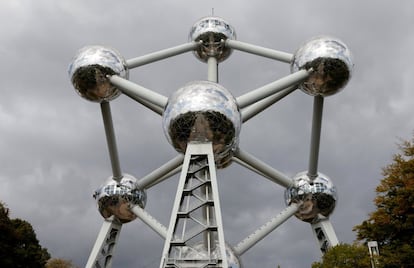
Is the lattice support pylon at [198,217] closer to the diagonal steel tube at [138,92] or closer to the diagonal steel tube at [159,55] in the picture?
the diagonal steel tube at [138,92]

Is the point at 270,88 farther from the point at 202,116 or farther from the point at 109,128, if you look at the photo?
the point at 109,128

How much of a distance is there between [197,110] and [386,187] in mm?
6058

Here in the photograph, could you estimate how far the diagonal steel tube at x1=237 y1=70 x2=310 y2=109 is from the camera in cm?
1352

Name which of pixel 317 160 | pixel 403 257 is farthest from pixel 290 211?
pixel 403 257

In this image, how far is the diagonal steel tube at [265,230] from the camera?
52.3 feet

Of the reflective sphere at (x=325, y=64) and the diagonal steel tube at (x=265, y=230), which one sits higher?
the reflective sphere at (x=325, y=64)

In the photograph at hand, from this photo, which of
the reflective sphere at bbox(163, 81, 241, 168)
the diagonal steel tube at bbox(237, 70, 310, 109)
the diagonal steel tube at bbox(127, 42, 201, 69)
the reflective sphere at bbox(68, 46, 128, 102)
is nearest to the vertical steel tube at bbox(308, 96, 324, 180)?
the diagonal steel tube at bbox(237, 70, 310, 109)

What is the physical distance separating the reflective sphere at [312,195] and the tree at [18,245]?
1472cm

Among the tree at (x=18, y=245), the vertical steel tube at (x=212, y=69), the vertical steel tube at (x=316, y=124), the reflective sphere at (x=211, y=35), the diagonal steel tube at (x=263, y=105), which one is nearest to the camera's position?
the vertical steel tube at (x=316, y=124)

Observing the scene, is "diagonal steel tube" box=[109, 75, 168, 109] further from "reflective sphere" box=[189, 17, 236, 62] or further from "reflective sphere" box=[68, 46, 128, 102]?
"reflective sphere" box=[189, 17, 236, 62]

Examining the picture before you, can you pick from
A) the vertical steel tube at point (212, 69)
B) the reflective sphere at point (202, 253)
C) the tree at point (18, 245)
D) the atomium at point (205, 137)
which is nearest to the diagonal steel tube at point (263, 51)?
the atomium at point (205, 137)

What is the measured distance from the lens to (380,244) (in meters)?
13.7

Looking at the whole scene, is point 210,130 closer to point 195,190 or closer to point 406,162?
point 195,190

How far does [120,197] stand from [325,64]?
8.10m
